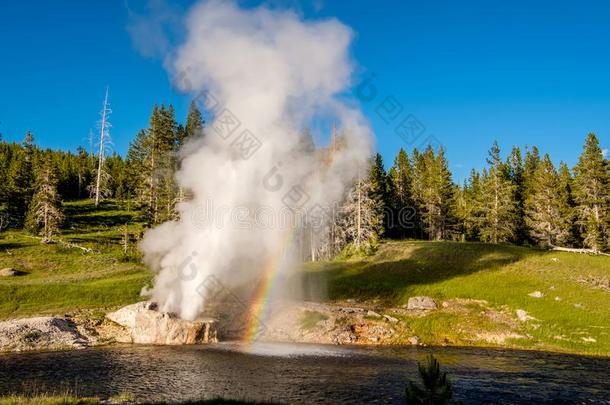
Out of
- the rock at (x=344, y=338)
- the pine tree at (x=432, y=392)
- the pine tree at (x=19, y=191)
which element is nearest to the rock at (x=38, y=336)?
the rock at (x=344, y=338)

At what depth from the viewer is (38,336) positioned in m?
31.5

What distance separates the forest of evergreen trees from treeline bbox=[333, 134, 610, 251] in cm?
19

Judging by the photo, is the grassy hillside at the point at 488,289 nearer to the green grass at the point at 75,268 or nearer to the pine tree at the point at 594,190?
the pine tree at the point at 594,190

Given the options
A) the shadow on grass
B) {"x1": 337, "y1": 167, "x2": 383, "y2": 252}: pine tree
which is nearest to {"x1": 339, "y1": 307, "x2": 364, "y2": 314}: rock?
the shadow on grass

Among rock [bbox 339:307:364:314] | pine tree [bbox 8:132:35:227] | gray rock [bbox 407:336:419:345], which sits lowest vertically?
gray rock [bbox 407:336:419:345]

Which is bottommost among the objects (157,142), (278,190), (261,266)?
(261,266)

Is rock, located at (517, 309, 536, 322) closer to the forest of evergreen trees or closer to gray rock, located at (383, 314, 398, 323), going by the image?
gray rock, located at (383, 314, 398, 323)

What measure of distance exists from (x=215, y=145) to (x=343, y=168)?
93.3 feet

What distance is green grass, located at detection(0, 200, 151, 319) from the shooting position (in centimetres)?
4188

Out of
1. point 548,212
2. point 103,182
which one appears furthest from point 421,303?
point 103,182

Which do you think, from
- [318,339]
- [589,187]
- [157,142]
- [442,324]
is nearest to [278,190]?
[318,339]

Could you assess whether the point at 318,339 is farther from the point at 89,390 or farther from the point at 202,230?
the point at 89,390

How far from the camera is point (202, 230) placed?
4056cm

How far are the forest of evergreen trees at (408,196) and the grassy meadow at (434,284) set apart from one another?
24.1 feet
